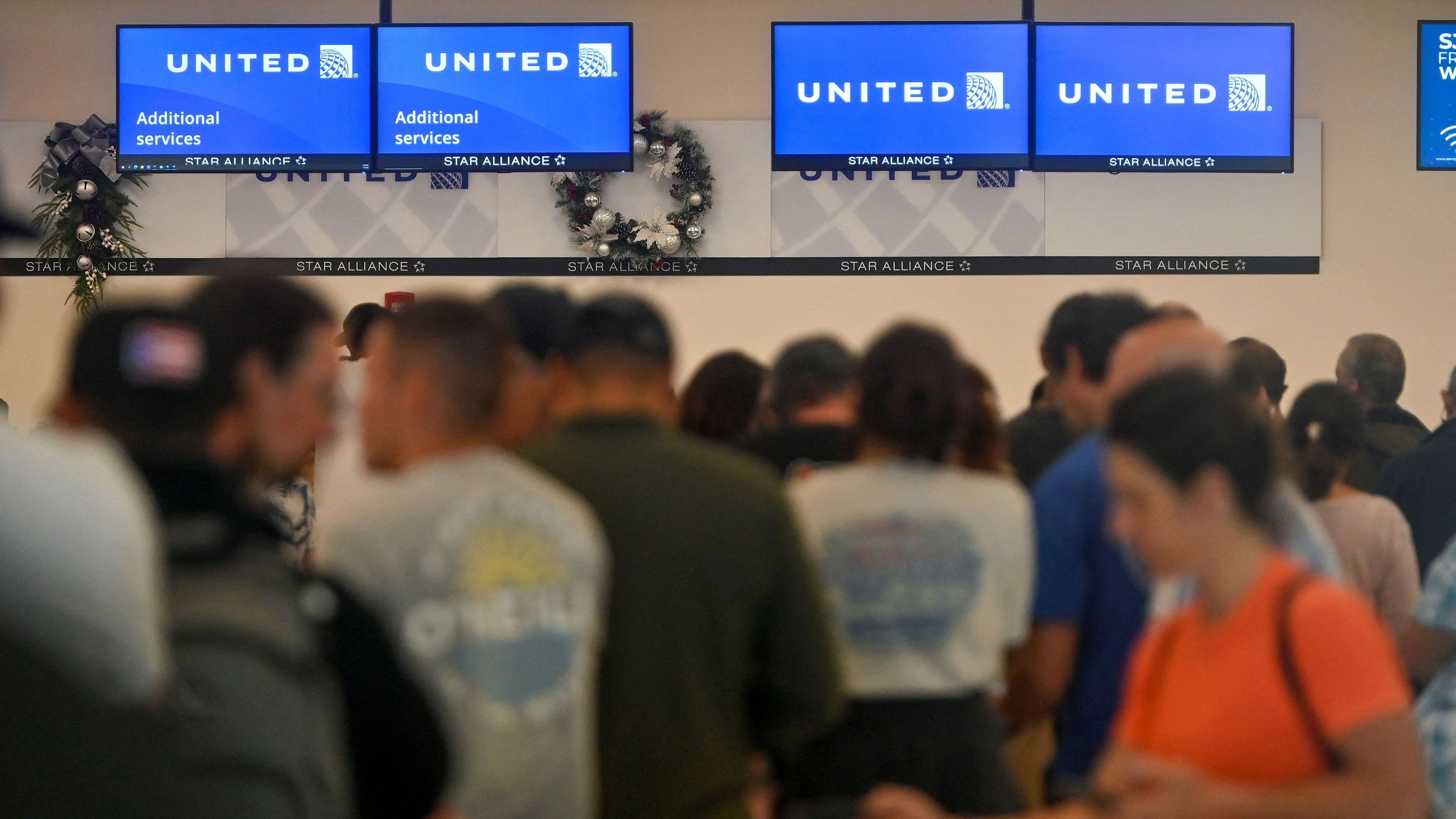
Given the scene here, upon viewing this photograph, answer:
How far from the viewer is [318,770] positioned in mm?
1646

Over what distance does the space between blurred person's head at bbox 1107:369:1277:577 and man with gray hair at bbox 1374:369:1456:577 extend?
110 inches

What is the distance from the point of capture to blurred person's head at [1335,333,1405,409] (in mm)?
4992

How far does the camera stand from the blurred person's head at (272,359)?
71.2 inches

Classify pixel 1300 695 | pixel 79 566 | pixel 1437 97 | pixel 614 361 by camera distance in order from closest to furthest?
pixel 79 566 < pixel 1300 695 < pixel 614 361 < pixel 1437 97

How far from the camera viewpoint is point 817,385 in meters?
3.27

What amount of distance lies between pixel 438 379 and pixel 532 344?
2.27ft

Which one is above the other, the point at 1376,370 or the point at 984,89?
the point at 984,89

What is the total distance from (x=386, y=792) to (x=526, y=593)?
350 mm

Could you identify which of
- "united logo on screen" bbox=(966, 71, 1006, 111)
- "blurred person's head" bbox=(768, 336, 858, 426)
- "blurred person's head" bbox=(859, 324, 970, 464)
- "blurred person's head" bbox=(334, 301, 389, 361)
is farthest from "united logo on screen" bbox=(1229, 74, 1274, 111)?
"blurred person's head" bbox=(859, 324, 970, 464)

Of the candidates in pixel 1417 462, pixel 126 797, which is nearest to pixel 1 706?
pixel 126 797

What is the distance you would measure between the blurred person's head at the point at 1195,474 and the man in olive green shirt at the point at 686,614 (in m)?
0.75

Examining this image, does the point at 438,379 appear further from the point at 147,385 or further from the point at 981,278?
the point at 981,278

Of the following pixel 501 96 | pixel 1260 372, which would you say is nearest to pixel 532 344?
pixel 1260 372

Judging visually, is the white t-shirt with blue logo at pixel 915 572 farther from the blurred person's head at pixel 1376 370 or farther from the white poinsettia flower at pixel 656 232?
the white poinsettia flower at pixel 656 232
